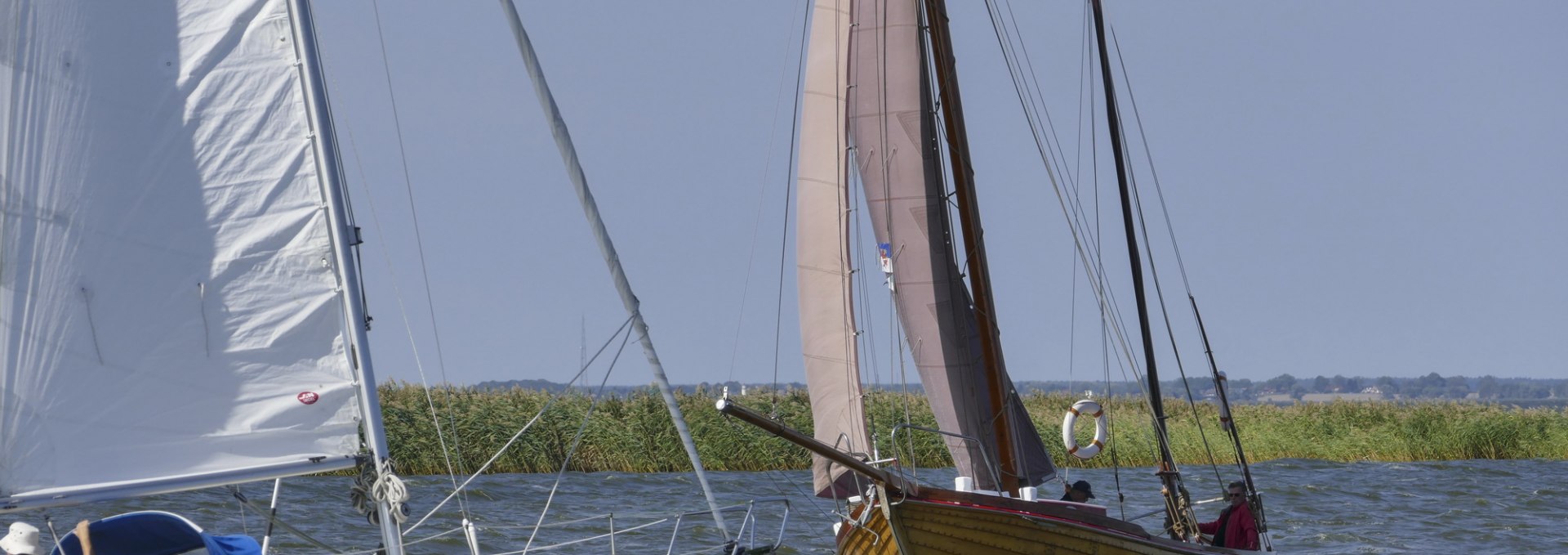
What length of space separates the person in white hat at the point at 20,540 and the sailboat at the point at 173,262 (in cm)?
14

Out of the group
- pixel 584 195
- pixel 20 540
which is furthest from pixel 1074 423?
pixel 20 540

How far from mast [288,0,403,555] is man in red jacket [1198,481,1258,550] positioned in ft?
36.2

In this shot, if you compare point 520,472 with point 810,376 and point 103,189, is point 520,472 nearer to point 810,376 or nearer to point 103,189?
point 810,376

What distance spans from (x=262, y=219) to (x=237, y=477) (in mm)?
1452

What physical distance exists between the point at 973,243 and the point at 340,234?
29.4 feet

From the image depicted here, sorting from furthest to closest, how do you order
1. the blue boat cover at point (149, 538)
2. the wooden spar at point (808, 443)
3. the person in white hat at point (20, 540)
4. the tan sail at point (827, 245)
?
the tan sail at point (827, 245) < the wooden spar at point (808, 443) < the blue boat cover at point (149, 538) < the person in white hat at point (20, 540)

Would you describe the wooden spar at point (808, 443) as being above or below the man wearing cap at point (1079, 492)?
above

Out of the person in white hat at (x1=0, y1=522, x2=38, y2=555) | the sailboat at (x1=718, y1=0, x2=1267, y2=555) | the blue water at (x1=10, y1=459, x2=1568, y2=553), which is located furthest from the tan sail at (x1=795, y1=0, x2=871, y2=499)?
the person in white hat at (x1=0, y1=522, x2=38, y2=555)

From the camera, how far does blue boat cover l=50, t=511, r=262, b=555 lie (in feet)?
30.8

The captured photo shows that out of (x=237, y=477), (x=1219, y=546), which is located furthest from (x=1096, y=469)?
(x=237, y=477)

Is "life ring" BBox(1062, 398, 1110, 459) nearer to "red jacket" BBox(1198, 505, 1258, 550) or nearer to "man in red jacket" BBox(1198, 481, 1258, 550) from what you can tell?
"man in red jacket" BBox(1198, 481, 1258, 550)

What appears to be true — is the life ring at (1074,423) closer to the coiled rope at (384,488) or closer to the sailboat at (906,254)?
the sailboat at (906,254)

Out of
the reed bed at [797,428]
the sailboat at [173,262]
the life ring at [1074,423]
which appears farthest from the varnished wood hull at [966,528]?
the reed bed at [797,428]

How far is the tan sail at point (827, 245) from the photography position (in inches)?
663
